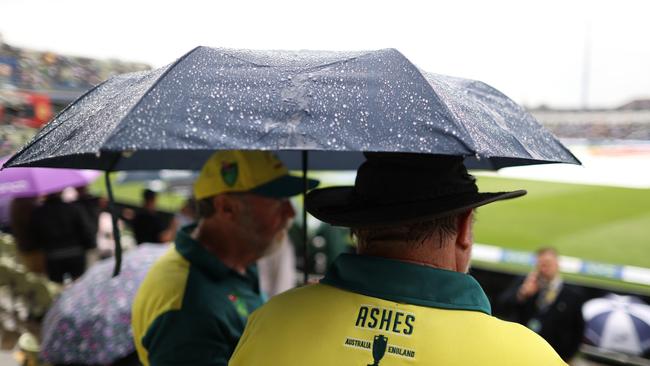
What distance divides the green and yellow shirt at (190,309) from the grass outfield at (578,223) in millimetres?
11028

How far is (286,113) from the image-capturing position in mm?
1270

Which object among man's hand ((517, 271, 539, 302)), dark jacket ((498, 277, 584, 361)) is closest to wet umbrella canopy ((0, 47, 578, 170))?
dark jacket ((498, 277, 584, 361))

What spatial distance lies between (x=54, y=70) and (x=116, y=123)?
424 cm

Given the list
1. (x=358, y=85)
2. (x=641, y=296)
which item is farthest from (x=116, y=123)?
(x=641, y=296)

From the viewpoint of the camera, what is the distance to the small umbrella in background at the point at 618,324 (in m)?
5.82

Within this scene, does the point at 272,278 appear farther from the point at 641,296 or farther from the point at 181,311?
the point at 181,311

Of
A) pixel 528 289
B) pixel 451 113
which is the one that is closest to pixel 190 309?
pixel 451 113

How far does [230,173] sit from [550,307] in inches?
168

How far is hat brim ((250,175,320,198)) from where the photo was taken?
249 centimetres

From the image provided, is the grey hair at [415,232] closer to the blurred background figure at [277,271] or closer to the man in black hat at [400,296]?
the man in black hat at [400,296]

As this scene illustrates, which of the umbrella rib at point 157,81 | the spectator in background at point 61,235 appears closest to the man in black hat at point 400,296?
the umbrella rib at point 157,81

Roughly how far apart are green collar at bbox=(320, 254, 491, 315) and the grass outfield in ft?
37.8

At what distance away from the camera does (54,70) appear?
4.98 meters

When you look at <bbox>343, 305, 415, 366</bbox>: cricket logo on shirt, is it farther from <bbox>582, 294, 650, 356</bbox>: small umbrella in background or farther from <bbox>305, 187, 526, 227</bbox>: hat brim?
<bbox>582, 294, 650, 356</bbox>: small umbrella in background
